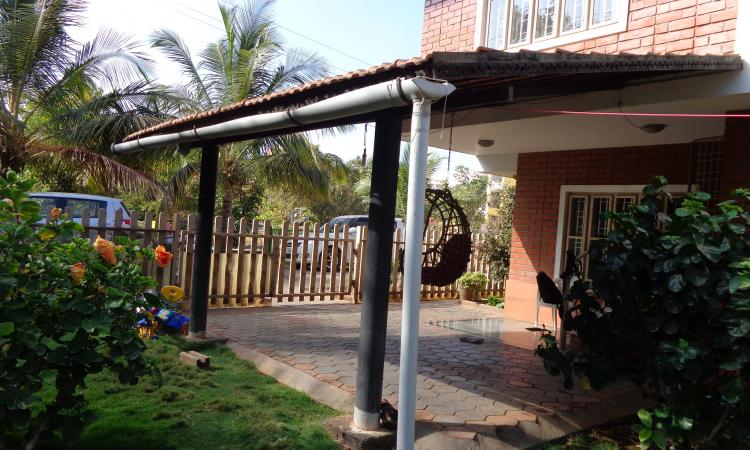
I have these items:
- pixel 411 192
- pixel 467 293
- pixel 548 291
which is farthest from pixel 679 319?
pixel 467 293

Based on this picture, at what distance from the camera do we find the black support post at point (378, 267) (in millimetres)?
4199

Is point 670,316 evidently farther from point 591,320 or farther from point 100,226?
point 100,226

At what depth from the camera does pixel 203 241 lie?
6934mm

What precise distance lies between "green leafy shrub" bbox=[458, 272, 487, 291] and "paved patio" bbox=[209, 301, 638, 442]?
2.78 m

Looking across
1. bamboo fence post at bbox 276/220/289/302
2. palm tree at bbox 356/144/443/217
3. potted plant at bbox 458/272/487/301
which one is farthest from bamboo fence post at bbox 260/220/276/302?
palm tree at bbox 356/144/443/217

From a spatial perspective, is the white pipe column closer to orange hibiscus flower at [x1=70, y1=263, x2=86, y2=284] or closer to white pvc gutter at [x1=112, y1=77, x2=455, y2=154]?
white pvc gutter at [x1=112, y1=77, x2=455, y2=154]

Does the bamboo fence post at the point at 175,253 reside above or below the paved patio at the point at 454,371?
above

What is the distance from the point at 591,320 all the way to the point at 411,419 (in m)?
1.84

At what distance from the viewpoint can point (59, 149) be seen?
11.8 meters

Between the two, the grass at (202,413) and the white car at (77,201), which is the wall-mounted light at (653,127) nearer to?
the grass at (202,413)

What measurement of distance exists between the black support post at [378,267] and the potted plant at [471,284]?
807 centimetres

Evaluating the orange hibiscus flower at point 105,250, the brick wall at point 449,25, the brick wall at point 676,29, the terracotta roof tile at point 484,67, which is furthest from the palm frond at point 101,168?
the orange hibiscus flower at point 105,250

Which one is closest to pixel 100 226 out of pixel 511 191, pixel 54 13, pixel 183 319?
pixel 183 319

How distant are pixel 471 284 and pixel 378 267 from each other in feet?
26.9
